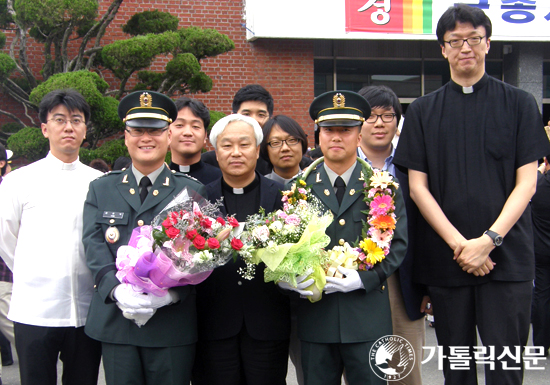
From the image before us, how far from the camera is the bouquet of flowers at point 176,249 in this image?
92.4 inches

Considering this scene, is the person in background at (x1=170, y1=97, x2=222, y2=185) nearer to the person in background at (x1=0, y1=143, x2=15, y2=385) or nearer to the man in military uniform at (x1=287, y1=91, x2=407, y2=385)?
the man in military uniform at (x1=287, y1=91, x2=407, y2=385)

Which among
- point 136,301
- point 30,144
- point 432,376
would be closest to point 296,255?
point 136,301

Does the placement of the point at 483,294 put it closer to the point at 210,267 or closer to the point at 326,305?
the point at 326,305

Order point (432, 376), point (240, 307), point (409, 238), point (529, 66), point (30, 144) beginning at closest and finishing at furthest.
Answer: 1. point (240, 307)
2. point (409, 238)
3. point (432, 376)
4. point (30, 144)
5. point (529, 66)

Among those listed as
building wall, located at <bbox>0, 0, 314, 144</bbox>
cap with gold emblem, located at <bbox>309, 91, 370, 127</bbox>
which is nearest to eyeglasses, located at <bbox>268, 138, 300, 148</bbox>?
cap with gold emblem, located at <bbox>309, 91, 370, 127</bbox>

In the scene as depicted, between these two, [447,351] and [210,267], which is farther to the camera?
[447,351]

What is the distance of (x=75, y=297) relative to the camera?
114 inches

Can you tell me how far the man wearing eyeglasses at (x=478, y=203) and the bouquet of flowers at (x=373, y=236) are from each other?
25cm

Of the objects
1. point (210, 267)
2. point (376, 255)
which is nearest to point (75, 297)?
point (210, 267)

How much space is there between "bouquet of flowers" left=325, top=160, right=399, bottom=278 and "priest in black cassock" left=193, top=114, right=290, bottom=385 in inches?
18.1

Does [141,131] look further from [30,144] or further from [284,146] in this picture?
[30,144]

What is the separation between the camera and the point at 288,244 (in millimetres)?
2398

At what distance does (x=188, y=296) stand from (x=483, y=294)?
156cm

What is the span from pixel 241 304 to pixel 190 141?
139 cm
